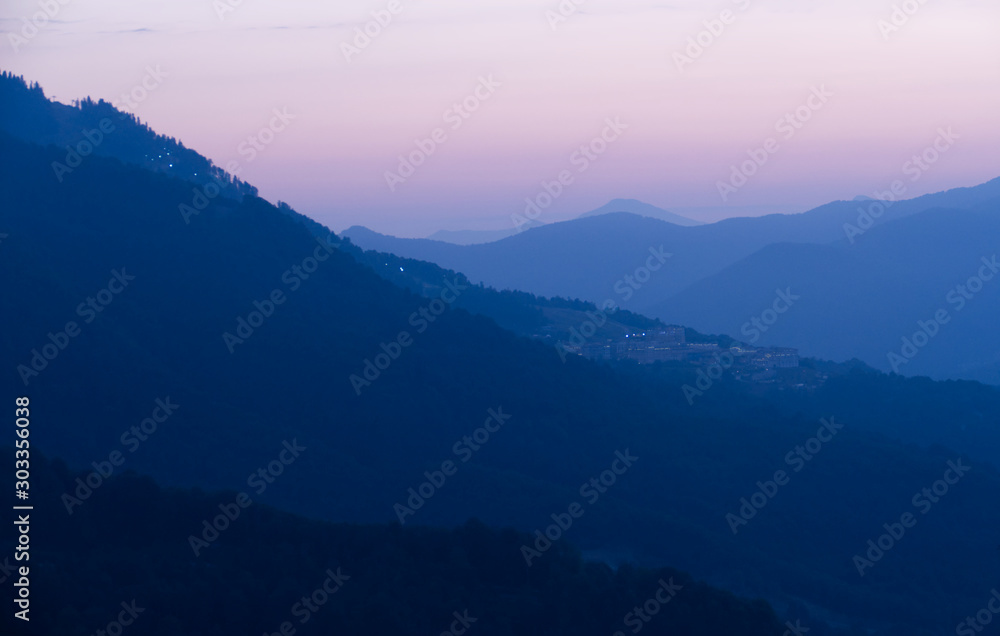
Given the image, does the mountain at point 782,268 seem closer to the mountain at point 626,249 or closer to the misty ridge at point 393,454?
the mountain at point 626,249

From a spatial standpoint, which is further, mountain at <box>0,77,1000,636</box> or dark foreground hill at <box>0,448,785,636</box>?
mountain at <box>0,77,1000,636</box>

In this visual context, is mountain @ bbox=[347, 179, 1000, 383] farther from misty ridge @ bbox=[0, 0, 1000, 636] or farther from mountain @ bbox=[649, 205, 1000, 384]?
misty ridge @ bbox=[0, 0, 1000, 636]

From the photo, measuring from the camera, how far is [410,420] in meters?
36.6

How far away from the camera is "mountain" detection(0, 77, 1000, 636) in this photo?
29.9 meters

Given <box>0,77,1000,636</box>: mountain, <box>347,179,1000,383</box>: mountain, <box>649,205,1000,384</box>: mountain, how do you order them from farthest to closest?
<box>347,179,1000,383</box>: mountain
<box>649,205,1000,384</box>: mountain
<box>0,77,1000,636</box>: mountain

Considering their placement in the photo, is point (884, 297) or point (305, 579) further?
point (884, 297)

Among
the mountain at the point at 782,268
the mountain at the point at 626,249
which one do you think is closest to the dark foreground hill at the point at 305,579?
the mountain at the point at 782,268

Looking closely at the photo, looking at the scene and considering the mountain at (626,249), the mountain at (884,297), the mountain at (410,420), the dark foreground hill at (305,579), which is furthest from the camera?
the mountain at (626,249)

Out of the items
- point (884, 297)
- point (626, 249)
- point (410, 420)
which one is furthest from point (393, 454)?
point (626, 249)

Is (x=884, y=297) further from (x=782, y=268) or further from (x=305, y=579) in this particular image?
(x=305, y=579)

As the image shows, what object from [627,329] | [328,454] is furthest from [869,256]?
[328,454]

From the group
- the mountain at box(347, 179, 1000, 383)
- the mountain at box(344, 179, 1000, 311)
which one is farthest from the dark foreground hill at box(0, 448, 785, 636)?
the mountain at box(344, 179, 1000, 311)

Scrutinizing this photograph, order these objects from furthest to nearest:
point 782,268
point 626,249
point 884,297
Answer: point 626,249 → point 782,268 → point 884,297

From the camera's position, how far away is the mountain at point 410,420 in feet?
98.0
